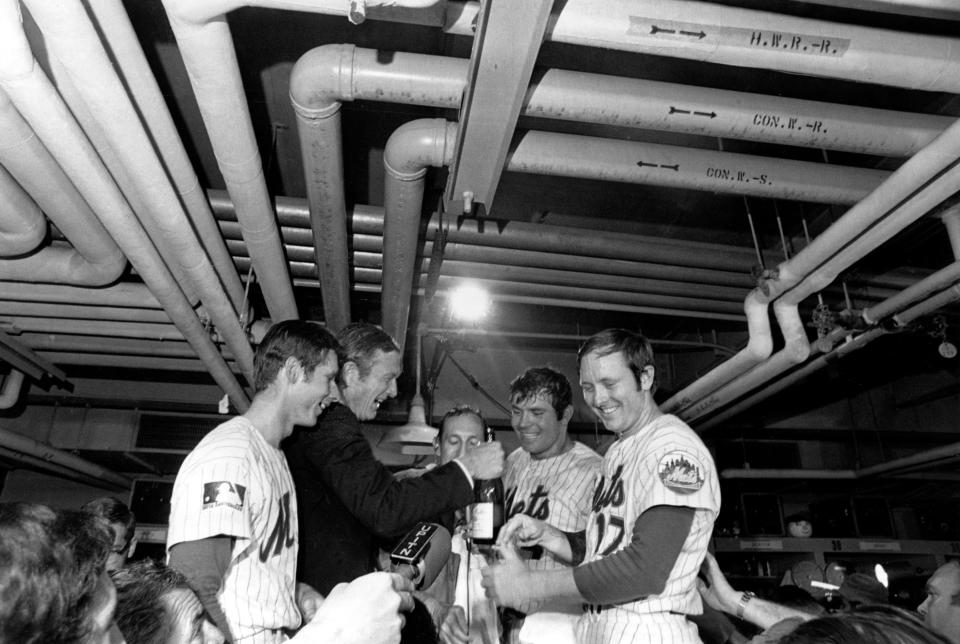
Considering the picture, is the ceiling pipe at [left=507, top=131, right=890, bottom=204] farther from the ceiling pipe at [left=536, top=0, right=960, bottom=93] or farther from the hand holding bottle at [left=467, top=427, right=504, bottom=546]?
the hand holding bottle at [left=467, top=427, right=504, bottom=546]

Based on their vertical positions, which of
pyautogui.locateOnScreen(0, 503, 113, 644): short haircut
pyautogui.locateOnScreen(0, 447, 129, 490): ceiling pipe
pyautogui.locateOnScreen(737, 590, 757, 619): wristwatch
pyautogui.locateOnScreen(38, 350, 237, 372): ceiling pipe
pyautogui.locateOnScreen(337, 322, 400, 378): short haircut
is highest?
pyautogui.locateOnScreen(38, 350, 237, 372): ceiling pipe

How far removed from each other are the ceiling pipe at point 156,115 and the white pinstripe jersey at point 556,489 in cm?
186

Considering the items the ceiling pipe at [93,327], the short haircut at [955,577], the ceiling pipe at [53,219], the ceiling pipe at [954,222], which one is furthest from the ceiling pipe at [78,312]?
the short haircut at [955,577]

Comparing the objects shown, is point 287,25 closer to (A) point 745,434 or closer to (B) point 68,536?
(B) point 68,536

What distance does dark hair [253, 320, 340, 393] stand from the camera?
1922mm

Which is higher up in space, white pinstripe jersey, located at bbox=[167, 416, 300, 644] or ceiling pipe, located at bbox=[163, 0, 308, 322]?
ceiling pipe, located at bbox=[163, 0, 308, 322]

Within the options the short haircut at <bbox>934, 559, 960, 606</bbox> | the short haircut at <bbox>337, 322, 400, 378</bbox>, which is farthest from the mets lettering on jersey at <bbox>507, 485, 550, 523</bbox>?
the short haircut at <bbox>934, 559, 960, 606</bbox>

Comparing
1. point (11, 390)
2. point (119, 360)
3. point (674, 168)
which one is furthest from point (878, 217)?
point (11, 390)

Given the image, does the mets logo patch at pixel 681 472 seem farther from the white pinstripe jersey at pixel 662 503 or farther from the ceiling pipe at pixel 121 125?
the ceiling pipe at pixel 121 125

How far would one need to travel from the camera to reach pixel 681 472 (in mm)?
1650

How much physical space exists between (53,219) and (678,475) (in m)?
2.84

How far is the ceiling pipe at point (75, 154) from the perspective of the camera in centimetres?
170

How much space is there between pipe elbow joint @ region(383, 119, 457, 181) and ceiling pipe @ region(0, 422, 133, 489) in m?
4.92

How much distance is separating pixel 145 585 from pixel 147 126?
1774 millimetres
